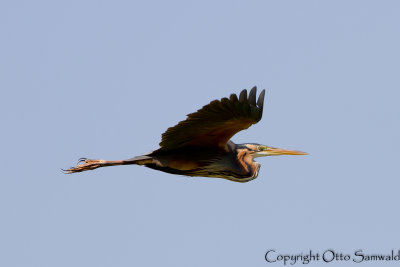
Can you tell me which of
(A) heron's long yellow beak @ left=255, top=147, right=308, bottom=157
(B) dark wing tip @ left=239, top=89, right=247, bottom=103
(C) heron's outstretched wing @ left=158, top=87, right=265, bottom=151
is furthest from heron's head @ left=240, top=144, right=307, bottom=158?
(B) dark wing tip @ left=239, top=89, right=247, bottom=103

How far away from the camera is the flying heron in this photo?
30.4 ft

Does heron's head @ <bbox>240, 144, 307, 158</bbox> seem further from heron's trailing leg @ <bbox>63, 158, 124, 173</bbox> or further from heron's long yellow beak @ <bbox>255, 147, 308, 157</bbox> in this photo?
heron's trailing leg @ <bbox>63, 158, 124, 173</bbox>

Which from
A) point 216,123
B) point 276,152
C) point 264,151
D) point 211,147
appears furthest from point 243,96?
point 276,152

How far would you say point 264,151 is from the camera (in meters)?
11.2

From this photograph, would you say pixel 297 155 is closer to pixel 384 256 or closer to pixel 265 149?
pixel 265 149

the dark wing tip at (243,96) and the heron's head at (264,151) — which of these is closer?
the dark wing tip at (243,96)

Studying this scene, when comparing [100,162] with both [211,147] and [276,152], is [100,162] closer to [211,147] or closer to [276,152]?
[211,147]

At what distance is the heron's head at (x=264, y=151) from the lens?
10.8 m

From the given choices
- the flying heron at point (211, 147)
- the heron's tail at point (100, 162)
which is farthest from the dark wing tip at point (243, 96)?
the heron's tail at point (100, 162)

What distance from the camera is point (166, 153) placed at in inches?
400

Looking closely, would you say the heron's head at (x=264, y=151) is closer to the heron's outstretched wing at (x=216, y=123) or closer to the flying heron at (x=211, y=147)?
the flying heron at (x=211, y=147)

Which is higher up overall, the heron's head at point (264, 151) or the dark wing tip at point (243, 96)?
Answer: the dark wing tip at point (243, 96)

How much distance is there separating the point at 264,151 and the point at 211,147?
1.17 metres

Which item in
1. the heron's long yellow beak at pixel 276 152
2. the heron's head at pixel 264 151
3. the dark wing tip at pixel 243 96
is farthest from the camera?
the heron's long yellow beak at pixel 276 152
